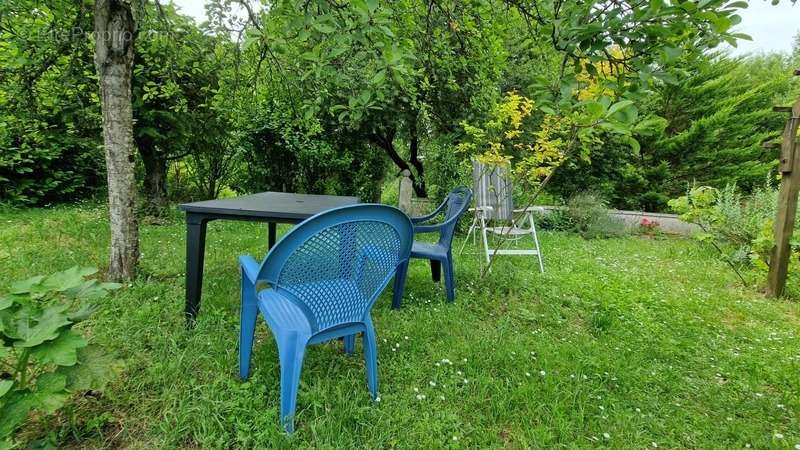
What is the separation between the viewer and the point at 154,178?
548cm

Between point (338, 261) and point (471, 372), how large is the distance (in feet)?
3.11

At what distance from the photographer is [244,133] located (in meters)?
6.13

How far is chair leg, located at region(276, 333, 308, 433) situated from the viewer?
4.37ft

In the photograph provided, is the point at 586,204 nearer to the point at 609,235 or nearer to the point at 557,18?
the point at 609,235

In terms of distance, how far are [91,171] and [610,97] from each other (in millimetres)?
8306

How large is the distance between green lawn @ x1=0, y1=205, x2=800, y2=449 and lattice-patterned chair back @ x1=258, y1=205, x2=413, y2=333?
0.43 meters

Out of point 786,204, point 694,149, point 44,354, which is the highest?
point 694,149

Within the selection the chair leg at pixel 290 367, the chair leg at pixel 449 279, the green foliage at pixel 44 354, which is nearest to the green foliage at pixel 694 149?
the chair leg at pixel 449 279

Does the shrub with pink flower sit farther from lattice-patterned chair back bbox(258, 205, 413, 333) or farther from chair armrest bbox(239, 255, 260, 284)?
chair armrest bbox(239, 255, 260, 284)

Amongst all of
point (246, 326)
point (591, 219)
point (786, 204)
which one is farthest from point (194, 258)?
point (591, 219)

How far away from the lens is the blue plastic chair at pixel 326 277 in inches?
51.8

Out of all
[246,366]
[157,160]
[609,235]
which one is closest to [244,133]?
[157,160]

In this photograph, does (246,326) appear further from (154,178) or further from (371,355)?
(154,178)

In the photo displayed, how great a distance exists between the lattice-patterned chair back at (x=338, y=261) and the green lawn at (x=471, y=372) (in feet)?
1.40
